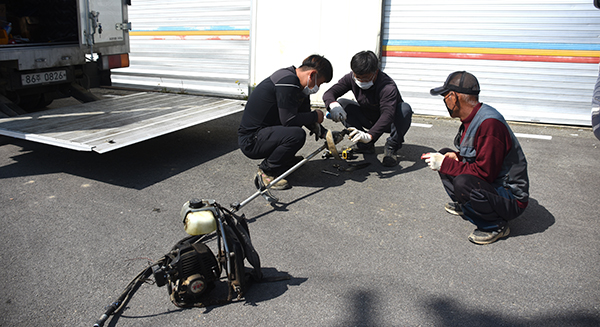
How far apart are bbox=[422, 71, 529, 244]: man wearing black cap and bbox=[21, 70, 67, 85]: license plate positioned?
507 cm

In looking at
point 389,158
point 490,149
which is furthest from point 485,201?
point 389,158

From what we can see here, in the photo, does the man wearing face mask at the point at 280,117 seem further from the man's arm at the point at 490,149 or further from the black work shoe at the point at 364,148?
the man's arm at the point at 490,149

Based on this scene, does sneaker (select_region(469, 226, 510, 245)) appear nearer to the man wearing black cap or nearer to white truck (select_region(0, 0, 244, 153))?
the man wearing black cap

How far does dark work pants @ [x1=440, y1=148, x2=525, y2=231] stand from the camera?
3.16 meters

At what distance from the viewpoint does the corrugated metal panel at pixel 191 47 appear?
848cm

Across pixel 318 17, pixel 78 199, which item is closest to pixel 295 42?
pixel 318 17

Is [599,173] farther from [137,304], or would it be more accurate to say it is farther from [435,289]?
[137,304]

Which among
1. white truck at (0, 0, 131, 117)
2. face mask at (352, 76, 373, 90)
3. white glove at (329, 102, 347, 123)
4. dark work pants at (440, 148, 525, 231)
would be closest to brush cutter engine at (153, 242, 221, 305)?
dark work pants at (440, 148, 525, 231)

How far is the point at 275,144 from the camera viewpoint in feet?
13.8

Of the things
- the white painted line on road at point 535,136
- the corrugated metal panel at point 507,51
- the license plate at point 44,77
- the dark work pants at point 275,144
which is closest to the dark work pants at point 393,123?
the dark work pants at point 275,144

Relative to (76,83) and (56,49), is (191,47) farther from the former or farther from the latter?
(56,49)

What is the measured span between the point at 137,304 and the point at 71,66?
4730 millimetres

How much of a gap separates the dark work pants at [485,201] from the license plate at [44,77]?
5273 millimetres

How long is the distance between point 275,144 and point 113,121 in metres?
2.12
